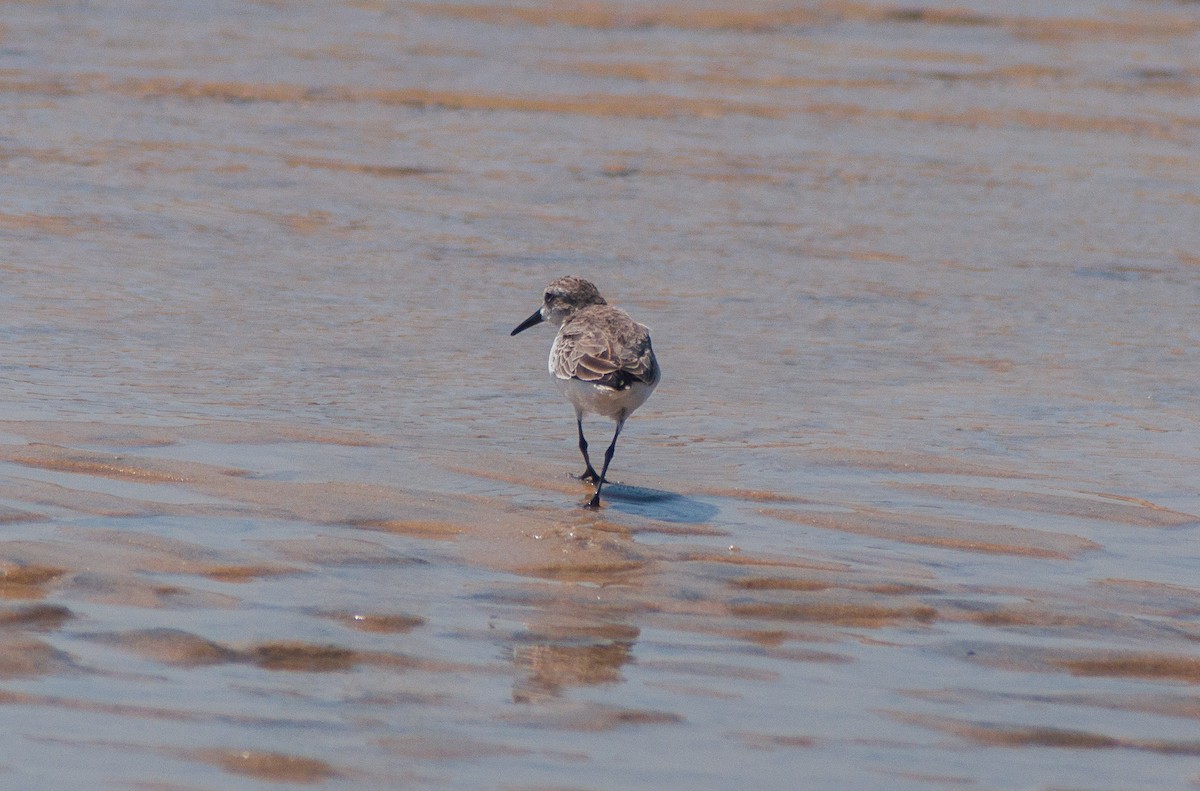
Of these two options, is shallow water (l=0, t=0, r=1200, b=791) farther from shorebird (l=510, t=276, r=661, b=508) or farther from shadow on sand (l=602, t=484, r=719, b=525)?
shorebird (l=510, t=276, r=661, b=508)

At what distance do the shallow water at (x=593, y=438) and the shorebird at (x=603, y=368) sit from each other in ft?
1.06

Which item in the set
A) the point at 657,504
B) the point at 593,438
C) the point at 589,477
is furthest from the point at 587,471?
the point at 593,438

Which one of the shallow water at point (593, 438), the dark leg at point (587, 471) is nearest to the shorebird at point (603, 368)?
the dark leg at point (587, 471)

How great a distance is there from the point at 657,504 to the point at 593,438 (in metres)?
1.46

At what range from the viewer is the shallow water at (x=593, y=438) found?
4.58m

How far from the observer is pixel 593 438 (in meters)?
8.42

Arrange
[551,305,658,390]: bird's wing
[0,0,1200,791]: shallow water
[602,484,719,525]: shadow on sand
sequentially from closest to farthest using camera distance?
1. [0,0,1200,791]: shallow water
2. [602,484,719,525]: shadow on sand
3. [551,305,658,390]: bird's wing

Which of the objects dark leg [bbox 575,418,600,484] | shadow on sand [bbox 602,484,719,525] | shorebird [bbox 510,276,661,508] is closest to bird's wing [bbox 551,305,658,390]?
shorebird [bbox 510,276,661,508]

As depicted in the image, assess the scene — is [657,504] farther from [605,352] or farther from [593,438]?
[593,438]

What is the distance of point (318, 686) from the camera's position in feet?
15.3

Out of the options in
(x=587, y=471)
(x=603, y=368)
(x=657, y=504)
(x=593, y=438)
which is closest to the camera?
(x=657, y=504)

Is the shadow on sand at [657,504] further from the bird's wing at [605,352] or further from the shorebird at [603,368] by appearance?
the bird's wing at [605,352]

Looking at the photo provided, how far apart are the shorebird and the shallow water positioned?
12.7 inches

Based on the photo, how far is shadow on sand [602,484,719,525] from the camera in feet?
22.2
